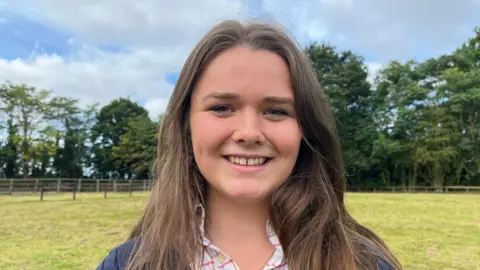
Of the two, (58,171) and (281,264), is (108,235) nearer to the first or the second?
(281,264)

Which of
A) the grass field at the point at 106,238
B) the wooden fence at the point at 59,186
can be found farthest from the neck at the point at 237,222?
the wooden fence at the point at 59,186

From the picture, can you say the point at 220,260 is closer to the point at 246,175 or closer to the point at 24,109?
the point at 246,175

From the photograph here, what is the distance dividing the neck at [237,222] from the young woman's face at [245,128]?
93mm

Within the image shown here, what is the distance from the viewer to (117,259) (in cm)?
119

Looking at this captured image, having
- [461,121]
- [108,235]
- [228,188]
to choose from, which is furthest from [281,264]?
[461,121]

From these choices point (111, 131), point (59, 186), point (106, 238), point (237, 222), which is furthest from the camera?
point (111, 131)

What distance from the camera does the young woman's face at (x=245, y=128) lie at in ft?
3.93

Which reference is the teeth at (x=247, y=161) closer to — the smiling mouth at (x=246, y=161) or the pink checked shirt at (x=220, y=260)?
the smiling mouth at (x=246, y=161)

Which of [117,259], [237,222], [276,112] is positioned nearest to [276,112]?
[276,112]

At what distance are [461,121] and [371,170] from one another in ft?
26.5

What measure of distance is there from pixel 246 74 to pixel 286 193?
1.39 ft

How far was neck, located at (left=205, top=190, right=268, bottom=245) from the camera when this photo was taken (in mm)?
1289

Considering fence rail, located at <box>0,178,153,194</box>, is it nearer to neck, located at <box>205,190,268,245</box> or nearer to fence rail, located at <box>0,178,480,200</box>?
fence rail, located at <box>0,178,480,200</box>

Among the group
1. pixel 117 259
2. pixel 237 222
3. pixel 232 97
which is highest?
pixel 232 97
